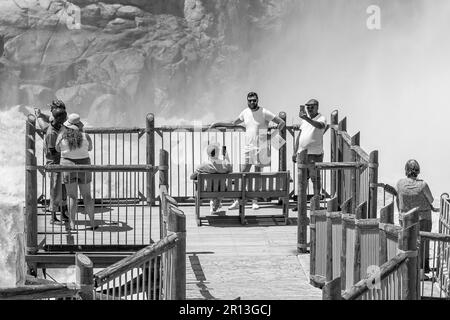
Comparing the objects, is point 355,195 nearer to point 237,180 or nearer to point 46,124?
point 237,180

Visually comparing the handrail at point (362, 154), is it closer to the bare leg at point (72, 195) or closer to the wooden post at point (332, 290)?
the bare leg at point (72, 195)

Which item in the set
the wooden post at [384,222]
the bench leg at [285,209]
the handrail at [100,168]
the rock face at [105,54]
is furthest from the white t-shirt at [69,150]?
the rock face at [105,54]

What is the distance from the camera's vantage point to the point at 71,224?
1620 centimetres

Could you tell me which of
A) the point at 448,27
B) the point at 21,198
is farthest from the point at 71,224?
the point at 448,27

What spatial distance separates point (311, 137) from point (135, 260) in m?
7.26

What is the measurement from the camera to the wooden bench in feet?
56.1

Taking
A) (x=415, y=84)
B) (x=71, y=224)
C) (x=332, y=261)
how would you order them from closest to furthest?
(x=332, y=261) < (x=71, y=224) < (x=415, y=84)

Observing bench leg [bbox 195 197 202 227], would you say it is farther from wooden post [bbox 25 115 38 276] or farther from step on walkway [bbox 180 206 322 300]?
wooden post [bbox 25 115 38 276]

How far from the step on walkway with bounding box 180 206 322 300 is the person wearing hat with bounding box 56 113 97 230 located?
1607 millimetres

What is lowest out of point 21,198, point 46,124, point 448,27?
point 21,198

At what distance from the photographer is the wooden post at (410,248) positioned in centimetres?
1022

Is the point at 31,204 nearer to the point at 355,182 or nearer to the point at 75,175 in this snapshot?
the point at 75,175

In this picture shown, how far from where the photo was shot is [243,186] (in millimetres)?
17109

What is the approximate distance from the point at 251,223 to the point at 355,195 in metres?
1.80
